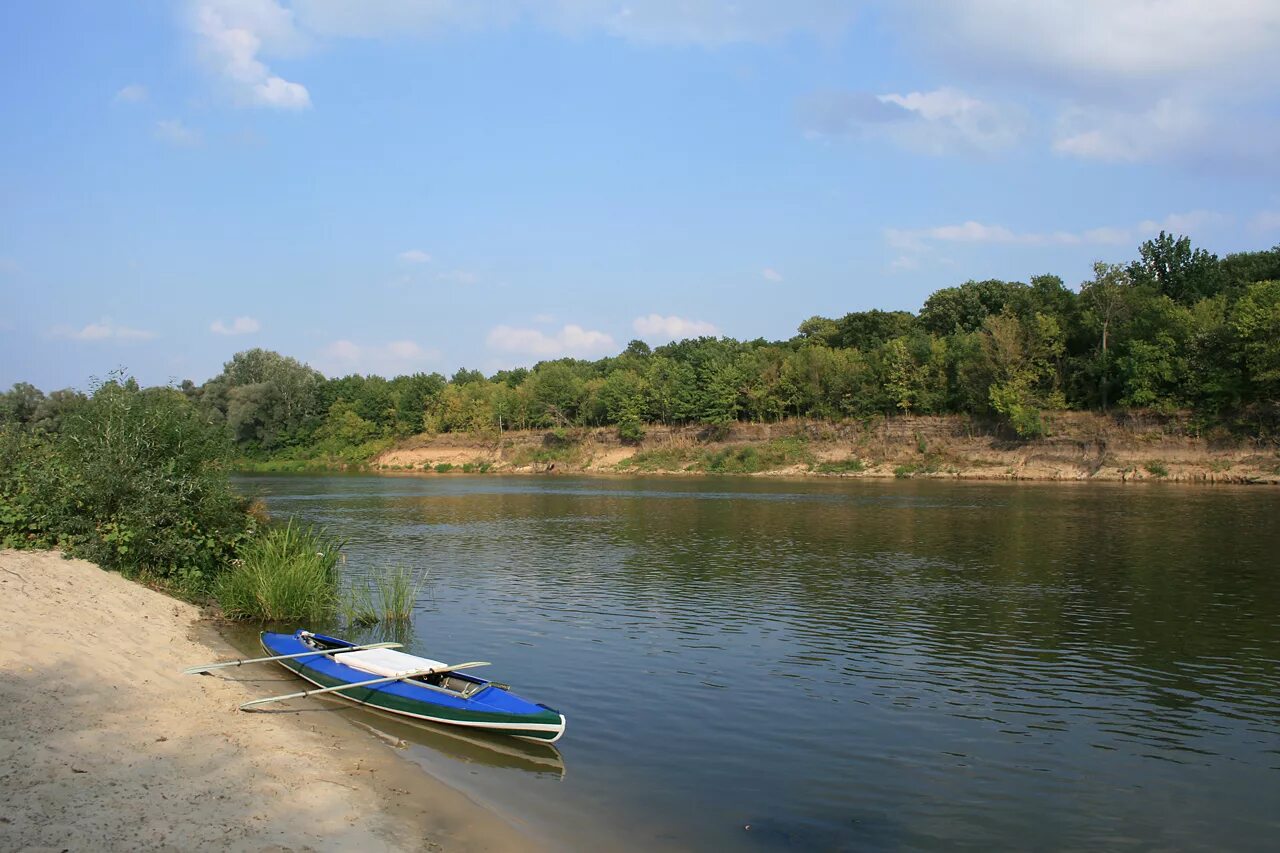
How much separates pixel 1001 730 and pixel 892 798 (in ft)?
12.2

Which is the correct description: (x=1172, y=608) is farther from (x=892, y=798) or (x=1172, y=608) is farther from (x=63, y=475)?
(x=63, y=475)

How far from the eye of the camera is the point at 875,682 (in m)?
17.1

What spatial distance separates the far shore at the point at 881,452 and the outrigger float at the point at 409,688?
6857cm

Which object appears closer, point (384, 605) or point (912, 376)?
point (384, 605)

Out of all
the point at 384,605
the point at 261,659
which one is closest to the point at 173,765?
the point at 261,659

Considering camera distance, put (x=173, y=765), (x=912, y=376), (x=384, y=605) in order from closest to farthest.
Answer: (x=173, y=765), (x=384, y=605), (x=912, y=376)

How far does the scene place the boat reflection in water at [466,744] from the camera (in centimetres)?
1271

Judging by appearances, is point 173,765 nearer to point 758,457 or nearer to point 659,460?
point 758,457

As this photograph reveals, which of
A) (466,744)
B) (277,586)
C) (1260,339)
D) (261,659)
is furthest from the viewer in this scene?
(1260,339)

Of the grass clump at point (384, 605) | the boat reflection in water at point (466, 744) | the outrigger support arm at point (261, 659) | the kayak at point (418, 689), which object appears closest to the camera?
the boat reflection in water at point (466, 744)

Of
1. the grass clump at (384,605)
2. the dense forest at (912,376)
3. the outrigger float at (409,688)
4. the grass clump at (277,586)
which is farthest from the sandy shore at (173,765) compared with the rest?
the dense forest at (912,376)

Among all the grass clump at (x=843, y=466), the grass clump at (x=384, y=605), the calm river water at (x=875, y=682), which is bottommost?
the calm river water at (x=875, y=682)

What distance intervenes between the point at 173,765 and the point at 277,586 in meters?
11.3

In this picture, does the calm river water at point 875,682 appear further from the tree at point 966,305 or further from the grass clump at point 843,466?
the tree at point 966,305
